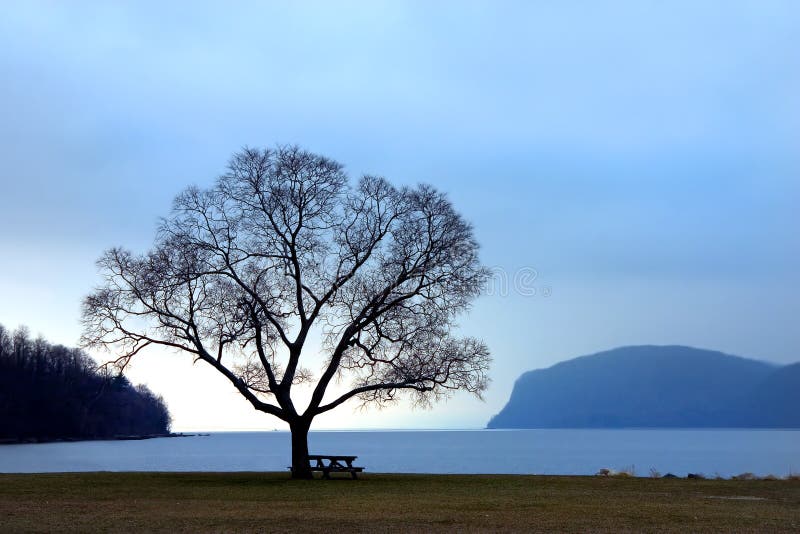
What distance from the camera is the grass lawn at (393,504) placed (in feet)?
56.4

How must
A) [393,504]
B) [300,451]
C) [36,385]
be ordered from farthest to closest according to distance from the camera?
[36,385], [300,451], [393,504]

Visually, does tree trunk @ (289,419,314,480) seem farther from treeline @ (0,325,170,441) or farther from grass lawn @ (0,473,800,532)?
treeline @ (0,325,170,441)

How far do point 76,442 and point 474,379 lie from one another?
18036cm

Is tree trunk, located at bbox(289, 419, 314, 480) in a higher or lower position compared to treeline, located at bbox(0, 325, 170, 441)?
lower

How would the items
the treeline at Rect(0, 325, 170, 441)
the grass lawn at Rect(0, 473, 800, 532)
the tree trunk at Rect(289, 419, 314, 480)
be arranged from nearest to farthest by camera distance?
1. the grass lawn at Rect(0, 473, 800, 532)
2. the tree trunk at Rect(289, 419, 314, 480)
3. the treeline at Rect(0, 325, 170, 441)

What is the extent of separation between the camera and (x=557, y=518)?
18344 mm

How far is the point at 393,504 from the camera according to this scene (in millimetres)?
21531

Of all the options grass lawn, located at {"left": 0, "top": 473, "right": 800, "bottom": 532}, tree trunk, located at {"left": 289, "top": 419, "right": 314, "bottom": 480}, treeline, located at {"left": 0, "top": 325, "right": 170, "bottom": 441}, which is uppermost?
treeline, located at {"left": 0, "top": 325, "right": 170, "bottom": 441}

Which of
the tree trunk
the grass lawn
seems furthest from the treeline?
the grass lawn

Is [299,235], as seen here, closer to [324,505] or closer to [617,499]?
[324,505]

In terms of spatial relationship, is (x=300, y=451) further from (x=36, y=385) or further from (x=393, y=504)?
(x=36, y=385)

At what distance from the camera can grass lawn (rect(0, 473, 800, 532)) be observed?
17.2 m

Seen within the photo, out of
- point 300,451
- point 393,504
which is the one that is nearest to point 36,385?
point 300,451

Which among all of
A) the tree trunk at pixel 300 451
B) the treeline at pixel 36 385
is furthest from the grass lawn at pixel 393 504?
the treeline at pixel 36 385
